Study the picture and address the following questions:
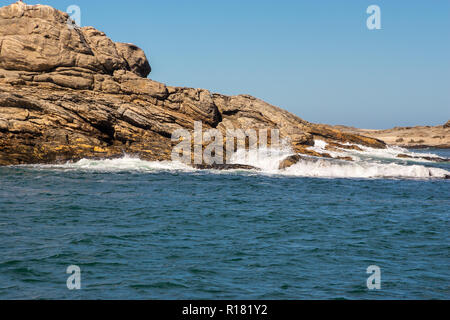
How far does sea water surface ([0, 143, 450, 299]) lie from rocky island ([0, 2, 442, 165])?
4984 mm

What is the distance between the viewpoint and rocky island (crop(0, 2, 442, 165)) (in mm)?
38062

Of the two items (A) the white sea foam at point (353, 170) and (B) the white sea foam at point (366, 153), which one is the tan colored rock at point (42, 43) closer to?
(A) the white sea foam at point (353, 170)

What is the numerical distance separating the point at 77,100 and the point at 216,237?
2691 cm

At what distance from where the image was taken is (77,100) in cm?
4100

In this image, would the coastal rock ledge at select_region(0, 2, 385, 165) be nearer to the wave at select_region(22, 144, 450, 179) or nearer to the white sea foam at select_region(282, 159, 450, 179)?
the wave at select_region(22, 144, 450, 179)

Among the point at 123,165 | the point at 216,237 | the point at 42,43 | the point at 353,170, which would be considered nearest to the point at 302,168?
the point at 353,170

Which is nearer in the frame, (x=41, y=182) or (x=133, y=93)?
(x=41, y=182)

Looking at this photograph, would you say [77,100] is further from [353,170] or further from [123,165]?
[353,170]

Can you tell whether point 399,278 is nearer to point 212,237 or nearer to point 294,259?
point 294,259

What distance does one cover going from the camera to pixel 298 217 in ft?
72.8
